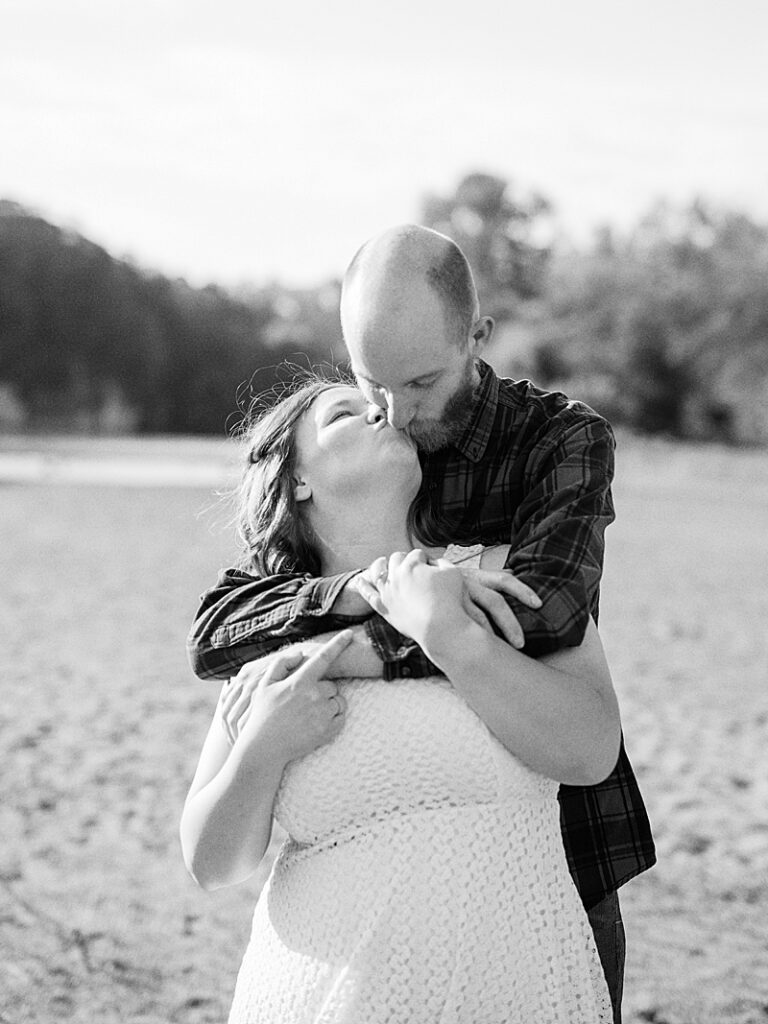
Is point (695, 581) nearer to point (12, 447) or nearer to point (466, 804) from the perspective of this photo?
point (466, 804)

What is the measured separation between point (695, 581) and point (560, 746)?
1379 cm

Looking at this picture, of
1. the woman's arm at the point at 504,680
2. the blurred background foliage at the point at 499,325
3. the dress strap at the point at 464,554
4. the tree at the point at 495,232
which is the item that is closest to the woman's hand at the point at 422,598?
the woman's arm at the point at 504,680

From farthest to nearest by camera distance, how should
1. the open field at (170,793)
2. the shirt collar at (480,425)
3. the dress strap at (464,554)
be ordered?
the open field at (170,793)
the dress strap at (464,554)
the shirt collar at (480,425)

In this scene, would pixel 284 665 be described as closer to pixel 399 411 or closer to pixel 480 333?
pixel 399 411

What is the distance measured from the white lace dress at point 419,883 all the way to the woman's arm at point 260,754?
4cm

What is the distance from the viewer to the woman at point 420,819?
6.26 feet

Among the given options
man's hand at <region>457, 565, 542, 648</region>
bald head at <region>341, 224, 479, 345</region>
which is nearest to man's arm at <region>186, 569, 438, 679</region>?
man's hand at <region>457, 565, 542, 648</region>

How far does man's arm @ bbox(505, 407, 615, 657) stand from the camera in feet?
6.39

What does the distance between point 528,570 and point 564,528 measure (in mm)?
87

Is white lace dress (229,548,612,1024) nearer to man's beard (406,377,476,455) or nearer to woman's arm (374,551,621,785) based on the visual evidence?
woman's arm (374,551,621,785)

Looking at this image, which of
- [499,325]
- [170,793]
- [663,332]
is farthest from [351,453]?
[663,332]

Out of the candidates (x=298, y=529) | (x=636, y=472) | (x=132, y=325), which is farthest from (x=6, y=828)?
(x=132, y=325)

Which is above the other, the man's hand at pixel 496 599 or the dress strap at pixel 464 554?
the man's hand at pixel 496 599

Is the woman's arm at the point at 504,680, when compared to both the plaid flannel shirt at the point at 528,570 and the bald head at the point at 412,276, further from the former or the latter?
the bald head at the point at 412,276
